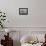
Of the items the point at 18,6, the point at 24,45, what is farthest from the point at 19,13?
the point at 24,45

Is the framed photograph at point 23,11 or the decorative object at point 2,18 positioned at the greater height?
the framed photograph at point 23,11

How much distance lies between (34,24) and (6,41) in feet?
2.50

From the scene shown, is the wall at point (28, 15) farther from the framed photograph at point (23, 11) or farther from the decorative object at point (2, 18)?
the decorative object at point (2, 18)

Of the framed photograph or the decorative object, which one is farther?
the framed photograph

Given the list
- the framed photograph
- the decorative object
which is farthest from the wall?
the decorative object

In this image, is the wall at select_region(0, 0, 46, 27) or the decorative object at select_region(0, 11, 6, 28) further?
the wall at select_region(0, 0, 46, 27)

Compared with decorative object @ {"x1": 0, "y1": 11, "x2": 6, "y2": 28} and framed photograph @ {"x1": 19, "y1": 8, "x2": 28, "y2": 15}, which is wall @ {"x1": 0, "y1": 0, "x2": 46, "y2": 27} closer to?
framed photograph @ {"x1": 19, "y1": 8, "x2": 28, "y2": 15}

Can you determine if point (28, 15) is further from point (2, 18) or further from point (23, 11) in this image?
point (2, 18)

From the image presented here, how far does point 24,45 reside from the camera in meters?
2.64

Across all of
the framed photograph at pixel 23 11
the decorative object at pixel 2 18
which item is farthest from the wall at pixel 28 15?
the decorative object at pixel 2 18

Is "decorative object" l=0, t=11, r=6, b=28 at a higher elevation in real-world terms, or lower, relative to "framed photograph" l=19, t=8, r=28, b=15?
lower

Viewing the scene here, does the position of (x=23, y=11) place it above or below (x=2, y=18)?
above

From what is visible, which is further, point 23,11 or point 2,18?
point 23,11

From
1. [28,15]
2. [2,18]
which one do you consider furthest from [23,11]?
[2,18]
